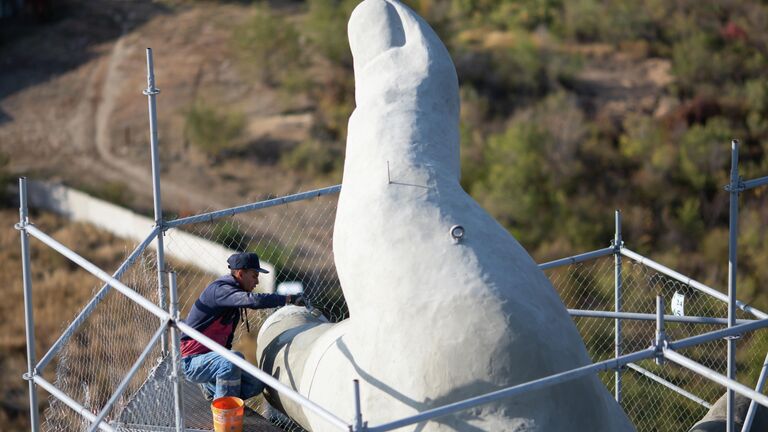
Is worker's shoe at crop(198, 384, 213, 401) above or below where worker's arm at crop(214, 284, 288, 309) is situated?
below

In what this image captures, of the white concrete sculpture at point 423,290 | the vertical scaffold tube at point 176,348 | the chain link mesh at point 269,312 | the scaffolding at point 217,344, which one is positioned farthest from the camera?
the chain link mesh at point 269,312

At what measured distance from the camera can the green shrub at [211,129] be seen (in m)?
35.8

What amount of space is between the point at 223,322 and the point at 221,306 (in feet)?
0.88

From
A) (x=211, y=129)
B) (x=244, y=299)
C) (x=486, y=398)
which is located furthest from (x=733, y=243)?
(x=211, y=129)

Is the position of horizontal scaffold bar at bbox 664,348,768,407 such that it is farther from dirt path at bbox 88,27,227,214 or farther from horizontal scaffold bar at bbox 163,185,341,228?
dirt path at bbox 88,27,227,214

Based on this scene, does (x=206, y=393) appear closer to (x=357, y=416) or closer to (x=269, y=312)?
(x=269, y=312)

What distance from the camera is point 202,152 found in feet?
119

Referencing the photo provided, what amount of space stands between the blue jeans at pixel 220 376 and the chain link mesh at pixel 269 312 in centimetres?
30

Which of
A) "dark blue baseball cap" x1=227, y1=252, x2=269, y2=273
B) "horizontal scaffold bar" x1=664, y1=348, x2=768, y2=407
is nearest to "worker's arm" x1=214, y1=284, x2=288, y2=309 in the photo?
"dark blue baseball cap" x1=227, y1=252, x2=269, y2=273

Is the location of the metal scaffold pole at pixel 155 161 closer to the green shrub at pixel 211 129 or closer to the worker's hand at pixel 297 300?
the worker's hand at pixel 297 300

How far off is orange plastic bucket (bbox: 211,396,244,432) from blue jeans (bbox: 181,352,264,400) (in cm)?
21

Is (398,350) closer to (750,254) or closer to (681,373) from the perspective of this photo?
(681,373)

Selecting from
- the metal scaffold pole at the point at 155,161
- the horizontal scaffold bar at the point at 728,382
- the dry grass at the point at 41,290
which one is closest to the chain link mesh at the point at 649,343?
the metal scaffold pole at the point at 155,161

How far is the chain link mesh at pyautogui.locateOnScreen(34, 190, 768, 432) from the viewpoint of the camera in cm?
1169
